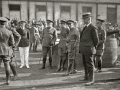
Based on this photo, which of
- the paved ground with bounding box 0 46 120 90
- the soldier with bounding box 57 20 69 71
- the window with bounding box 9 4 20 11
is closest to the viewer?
the paved ground with bounding box 0 46 120 90

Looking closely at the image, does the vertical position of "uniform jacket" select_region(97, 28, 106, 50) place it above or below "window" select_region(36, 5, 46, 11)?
below

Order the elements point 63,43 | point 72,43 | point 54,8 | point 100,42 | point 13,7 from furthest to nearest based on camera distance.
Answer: point 54,8 < point 13,7 < point 63,43 < point 100,42 < point 72,43

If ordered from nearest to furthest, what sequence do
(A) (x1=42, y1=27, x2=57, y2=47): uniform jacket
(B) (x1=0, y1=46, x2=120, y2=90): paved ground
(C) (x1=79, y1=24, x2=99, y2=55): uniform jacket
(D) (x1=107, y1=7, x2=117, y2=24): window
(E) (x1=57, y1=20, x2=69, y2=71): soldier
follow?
(B) (x1=0, y1=46, x2=120, y2=90): paved ground < (C) (x1=79, y1=24, x2=99, y2=55): uniform jacket < (E) (x1=57, y1=20, x2=69, y2=71): soldier < (A) (x1=42, y1=27, x2=57, y2=47): uniform jacket < (D) (x1=107, y1=7, x2=117, y2=24): window

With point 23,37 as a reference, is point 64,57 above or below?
below

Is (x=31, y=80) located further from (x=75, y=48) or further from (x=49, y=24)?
(x=49, y=24)

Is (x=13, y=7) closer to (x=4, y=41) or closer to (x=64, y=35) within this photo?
(x=64, y=35)

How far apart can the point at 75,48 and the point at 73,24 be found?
95 cm

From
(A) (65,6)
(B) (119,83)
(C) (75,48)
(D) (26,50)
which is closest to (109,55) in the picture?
(C) (75,48)

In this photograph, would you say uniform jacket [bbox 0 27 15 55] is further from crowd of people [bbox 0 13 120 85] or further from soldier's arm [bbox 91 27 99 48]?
soldier's arm [bbox 91 27 99 48]

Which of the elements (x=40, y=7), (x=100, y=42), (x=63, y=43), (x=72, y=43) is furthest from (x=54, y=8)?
(x=72, y=43)

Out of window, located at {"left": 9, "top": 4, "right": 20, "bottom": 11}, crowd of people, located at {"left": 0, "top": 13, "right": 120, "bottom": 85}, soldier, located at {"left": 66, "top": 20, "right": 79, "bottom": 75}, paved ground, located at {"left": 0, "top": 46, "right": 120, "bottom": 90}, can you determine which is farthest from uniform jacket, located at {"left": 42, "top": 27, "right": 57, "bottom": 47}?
window, located at {"left": 9, "top": 4, "right": 20, "bottom": 11}

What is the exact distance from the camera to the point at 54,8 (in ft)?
84.7

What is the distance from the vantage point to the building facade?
81.8 ft

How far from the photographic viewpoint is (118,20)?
2856cm
